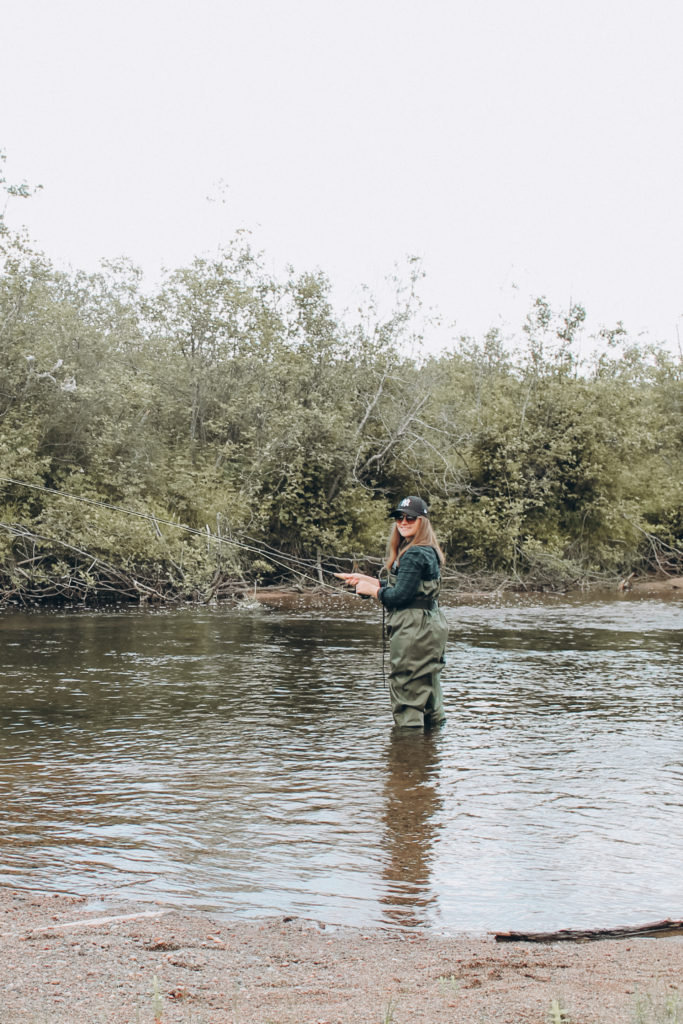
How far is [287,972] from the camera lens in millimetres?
3889

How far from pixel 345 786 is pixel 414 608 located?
68.0 inches

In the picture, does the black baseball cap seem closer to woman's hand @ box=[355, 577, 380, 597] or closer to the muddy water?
woman's hand @ box=[355, 577, 380, 597]

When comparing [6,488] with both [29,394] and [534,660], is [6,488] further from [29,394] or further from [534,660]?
[534,660]

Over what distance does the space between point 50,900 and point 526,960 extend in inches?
94.9

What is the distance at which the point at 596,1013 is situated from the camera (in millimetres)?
3268

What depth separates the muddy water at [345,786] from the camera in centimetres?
504

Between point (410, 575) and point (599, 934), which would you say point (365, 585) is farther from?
point (599, 934)

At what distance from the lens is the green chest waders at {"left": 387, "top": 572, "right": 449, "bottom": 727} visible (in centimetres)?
795

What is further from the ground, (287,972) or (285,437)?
(285,437)

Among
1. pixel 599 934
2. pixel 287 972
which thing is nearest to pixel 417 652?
pixel 599 934

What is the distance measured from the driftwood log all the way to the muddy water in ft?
0.81

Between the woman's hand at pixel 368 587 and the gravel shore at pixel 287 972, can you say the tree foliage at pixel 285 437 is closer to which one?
the woman's hand at pixel 368 587

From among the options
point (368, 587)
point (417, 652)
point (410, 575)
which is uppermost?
point (410, 575)

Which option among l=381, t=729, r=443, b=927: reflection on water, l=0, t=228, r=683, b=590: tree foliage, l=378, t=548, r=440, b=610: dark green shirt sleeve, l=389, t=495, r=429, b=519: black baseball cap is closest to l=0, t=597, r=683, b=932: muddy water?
l=381, t=729, r=443, b=927: reflection on water
